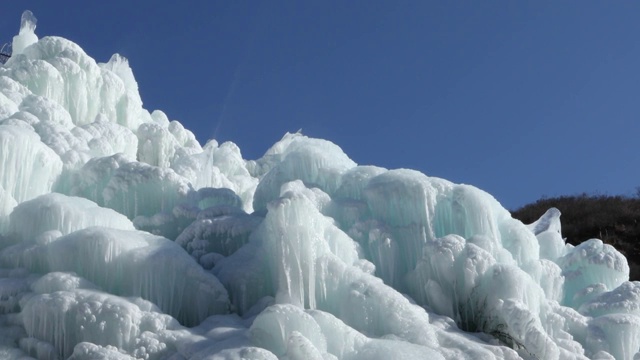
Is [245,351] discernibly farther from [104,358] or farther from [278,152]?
[278,152]

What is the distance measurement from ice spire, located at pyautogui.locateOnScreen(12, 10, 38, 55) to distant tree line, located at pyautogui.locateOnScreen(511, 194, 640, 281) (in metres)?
17.1

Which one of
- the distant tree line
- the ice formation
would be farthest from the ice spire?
the distant tree line

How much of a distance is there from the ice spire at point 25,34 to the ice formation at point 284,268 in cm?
518

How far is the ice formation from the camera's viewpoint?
31.1 feet

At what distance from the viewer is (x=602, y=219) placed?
28750 mm

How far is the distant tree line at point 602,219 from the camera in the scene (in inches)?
1057

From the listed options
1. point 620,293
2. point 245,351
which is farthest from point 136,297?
point 620,293

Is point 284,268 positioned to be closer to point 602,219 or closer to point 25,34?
point 25,34

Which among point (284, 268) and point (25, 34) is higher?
point (25, 34)

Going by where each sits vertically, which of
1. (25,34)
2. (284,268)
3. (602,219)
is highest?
(25,34)

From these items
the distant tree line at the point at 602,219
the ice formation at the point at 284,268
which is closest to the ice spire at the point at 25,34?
the ice formation at the point at 284,268

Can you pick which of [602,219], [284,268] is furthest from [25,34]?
[602,219]

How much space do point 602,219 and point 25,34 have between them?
2014 centimetres

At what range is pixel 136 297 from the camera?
10000 mm
